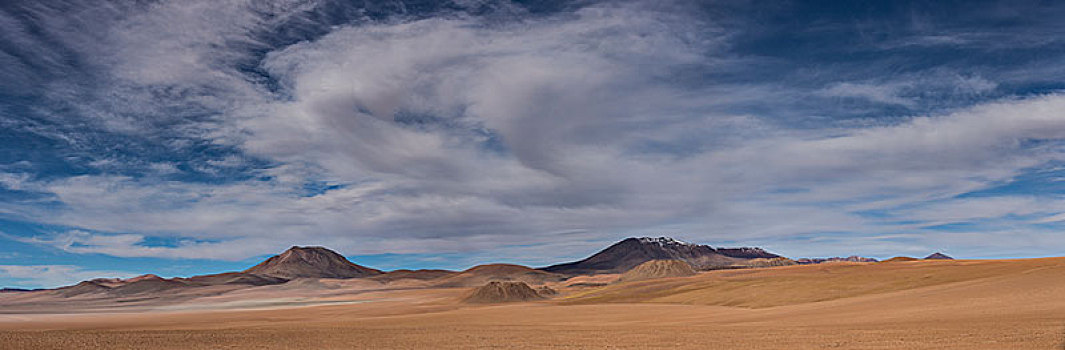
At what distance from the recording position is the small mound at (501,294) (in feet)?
331

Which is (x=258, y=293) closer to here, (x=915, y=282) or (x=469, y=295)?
(x=469, y=295)

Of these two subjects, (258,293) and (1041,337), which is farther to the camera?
(258,293)

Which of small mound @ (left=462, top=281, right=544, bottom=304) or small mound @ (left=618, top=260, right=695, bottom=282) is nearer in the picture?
small mound @ (left=462, top=281, right=544, bottom=304)

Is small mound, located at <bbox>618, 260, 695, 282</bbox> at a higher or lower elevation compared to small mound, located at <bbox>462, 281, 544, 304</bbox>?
higher

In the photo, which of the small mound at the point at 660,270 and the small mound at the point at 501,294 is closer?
the small mound at the point at 501,294

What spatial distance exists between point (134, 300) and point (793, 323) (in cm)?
17879

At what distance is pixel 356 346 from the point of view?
2592 cm

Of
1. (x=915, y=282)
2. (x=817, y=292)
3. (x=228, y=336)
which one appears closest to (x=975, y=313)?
(x=817, y=292)

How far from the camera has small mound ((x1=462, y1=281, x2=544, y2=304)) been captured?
331 ft

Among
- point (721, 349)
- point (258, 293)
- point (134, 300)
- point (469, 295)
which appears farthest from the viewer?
point (258, 293)

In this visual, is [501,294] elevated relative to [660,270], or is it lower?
lower

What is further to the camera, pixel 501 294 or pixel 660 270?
pixel 660 270

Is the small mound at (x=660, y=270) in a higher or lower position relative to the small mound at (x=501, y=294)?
higher

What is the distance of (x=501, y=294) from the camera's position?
104 meters
